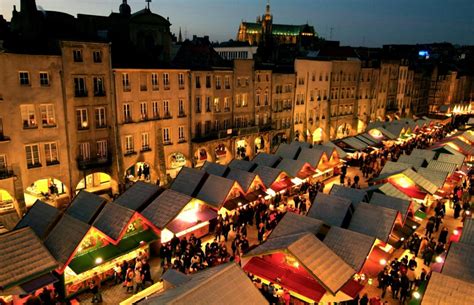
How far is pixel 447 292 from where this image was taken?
13.4 meters

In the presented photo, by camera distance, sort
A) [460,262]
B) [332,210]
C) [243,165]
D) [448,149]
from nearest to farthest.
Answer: [460,262]
[332,210]
[243,165]
[448,149]

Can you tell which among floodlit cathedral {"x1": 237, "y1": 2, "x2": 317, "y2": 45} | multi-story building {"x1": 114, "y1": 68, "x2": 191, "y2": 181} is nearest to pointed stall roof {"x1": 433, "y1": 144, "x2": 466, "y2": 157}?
multi-story building {"x1": 114, "y1": 68, "x2": 191, "y2": 181}

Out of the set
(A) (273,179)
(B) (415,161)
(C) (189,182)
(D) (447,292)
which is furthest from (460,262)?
(B) (415,161)

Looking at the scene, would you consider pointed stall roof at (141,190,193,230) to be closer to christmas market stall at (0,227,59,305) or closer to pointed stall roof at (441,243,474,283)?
christmas market stall at (0,227,59,305)

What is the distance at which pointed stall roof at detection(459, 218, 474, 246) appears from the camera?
18294mm

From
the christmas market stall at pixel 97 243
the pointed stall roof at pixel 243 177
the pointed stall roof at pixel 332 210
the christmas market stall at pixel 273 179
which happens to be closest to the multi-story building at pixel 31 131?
the christmas market stall at pixel 97 243

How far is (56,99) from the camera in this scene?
28.0 meters

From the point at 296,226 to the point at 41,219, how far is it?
1264 centimetres

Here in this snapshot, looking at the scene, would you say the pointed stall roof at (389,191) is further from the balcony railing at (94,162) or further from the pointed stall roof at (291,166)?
the balcony railing at (94,162)

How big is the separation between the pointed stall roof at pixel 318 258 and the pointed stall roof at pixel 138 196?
821 centimetres

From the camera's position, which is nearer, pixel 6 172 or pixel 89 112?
pixel 6 172

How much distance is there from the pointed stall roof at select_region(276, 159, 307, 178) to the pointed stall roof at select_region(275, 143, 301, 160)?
2131 millimetres

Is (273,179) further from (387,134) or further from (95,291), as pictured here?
(387,134)

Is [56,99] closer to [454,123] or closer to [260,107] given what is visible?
[260,107]
